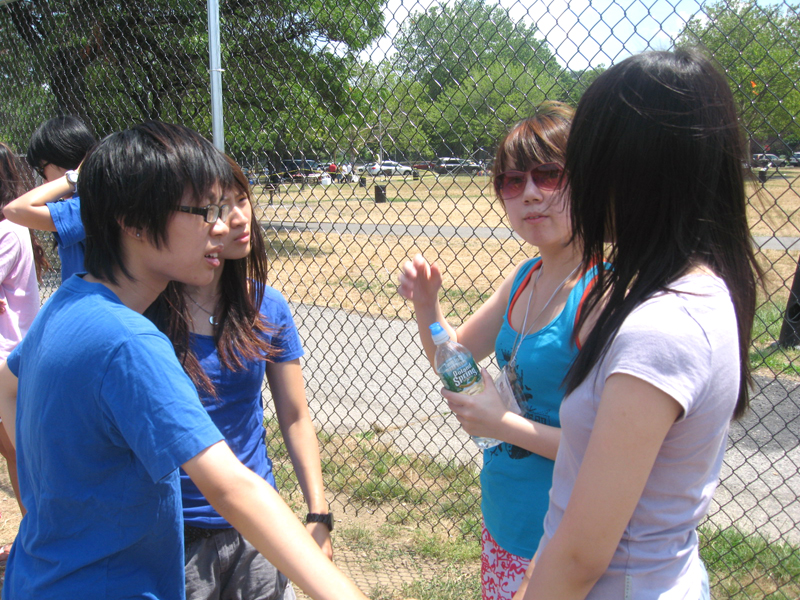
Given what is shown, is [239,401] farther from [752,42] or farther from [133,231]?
[752,42]

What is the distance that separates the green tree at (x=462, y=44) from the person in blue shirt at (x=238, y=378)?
1384 mm

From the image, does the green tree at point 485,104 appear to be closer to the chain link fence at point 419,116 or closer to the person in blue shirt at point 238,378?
the chain link fence at point 419,116

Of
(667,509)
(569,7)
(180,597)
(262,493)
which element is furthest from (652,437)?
(569,7)

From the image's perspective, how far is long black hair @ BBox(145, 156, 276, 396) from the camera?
65.7 inches

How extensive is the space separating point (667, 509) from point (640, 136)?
63 cm

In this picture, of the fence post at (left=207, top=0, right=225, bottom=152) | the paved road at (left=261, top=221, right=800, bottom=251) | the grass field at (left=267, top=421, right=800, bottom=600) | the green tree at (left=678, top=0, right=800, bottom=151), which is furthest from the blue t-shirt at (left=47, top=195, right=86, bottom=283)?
the green tree at (left=678, top=0, right=800, bottom=151)

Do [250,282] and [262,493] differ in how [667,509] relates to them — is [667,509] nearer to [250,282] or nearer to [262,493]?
[262,493]

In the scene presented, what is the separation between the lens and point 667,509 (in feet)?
3.29

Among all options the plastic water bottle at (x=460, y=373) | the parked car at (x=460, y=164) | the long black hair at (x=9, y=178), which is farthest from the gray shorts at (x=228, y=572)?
the long black hair at (x=9, y=178)

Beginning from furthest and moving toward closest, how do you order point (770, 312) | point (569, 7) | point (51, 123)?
point (770, 312) < point (51, 123) < point (569, 7)

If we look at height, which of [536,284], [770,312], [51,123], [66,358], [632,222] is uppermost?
[632,222]

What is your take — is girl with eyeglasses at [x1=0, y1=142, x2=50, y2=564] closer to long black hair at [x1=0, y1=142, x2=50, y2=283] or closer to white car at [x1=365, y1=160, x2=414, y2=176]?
long black hair at [x1=0, y1=142, x2=50, y2=283]

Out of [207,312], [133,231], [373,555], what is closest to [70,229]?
[207,312]

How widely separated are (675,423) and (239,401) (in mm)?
1233
